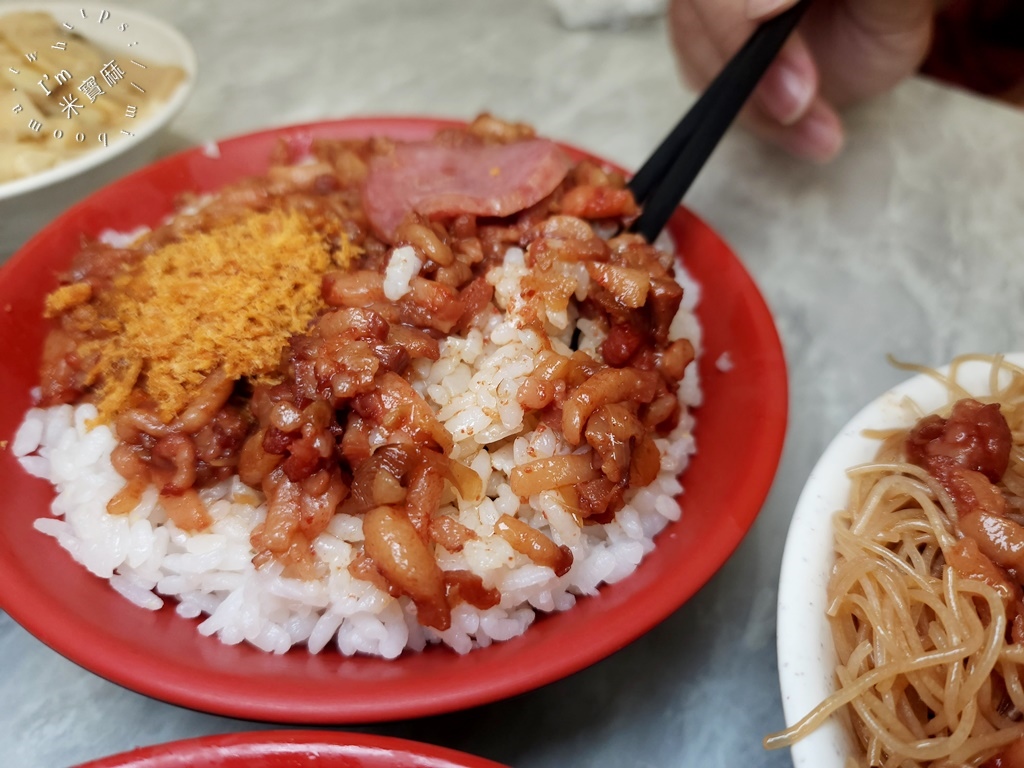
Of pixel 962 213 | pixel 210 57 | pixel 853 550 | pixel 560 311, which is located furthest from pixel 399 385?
pixel 210 57

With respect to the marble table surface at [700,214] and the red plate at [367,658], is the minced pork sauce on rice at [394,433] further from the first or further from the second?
the marble table surface at [700,214]

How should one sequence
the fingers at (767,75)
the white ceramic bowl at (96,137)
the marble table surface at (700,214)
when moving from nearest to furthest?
1. the marble table surface at (700,214)
2. the white ceramic bowl at (96,137)
3. the fingers at (767,75)

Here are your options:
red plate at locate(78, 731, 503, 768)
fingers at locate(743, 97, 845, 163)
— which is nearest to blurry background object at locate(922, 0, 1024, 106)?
fingers at locate(743, 97, 845, 163)

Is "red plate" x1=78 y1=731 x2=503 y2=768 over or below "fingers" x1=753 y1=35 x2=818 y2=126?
over

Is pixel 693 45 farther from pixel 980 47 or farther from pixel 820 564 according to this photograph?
pixel 980 47

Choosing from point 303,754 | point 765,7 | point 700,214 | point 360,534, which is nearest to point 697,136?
point 765,7

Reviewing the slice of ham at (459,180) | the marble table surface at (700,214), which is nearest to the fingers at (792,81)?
the marble table surface at (700,214)

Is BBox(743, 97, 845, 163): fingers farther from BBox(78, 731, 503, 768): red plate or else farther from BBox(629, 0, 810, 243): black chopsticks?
BBox(78, 731, 503, 768): red plate
